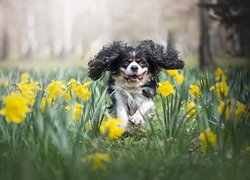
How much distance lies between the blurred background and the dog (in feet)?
76.8

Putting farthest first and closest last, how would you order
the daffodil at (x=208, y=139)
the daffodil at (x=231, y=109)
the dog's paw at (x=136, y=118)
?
the dog's paw at (x=136, y=118) → the daffodil at (x=231, y=109) → the daffodil at (x=208, y=139)

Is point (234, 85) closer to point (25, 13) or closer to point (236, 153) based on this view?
point (236, 153)

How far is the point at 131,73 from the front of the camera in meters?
4.03

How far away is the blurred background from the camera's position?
34.5m

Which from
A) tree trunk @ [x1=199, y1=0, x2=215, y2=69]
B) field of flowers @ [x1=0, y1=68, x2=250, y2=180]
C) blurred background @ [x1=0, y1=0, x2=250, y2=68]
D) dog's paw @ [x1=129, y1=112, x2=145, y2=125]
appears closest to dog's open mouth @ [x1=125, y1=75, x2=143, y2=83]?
dog's paw @ [x1=129, y1=112, x2=145, y2=125]

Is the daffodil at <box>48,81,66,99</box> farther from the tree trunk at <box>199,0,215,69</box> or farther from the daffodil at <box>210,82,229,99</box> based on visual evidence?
the tree trunk at <box>199,0,215,69</box>

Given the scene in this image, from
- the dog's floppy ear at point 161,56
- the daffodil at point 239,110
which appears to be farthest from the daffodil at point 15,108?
the dog's floppy ear at point 161,56

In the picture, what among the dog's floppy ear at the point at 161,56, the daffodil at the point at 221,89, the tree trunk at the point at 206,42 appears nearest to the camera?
the daffodil at the point at 221,89

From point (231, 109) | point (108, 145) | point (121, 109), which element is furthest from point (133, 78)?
point (231, 109)

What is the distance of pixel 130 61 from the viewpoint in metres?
4.11

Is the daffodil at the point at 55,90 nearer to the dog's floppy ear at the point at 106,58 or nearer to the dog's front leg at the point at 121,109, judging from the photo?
the dog's front leg at the point at 121,109

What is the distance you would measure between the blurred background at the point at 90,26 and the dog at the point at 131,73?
23398 millimetres

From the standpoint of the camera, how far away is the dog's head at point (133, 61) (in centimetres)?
411

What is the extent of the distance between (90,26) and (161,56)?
40792mm
